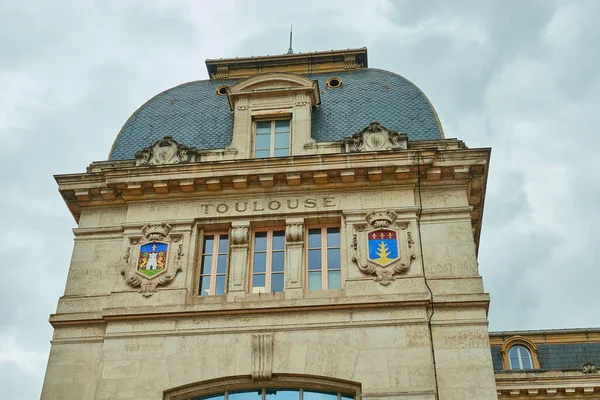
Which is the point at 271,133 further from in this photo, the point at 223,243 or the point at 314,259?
the point at 314,259

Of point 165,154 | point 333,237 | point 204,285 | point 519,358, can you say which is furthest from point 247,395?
point 519,358

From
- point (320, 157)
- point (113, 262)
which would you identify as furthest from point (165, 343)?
point (320, 157)

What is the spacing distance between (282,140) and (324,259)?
4.63 meters

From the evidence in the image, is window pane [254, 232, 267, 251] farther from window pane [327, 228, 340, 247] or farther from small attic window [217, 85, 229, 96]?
small attic window [217, 85, 229, 96]

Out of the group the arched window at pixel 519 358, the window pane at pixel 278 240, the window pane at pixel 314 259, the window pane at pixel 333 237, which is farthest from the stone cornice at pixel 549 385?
the window pane at pixel 278 240

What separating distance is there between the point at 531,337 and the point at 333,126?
649 inches

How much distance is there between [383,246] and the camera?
69.8ft

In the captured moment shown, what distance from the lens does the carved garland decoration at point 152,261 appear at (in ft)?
70.1

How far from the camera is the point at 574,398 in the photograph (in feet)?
→ 103

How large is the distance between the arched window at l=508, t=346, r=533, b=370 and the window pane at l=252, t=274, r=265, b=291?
17760mm

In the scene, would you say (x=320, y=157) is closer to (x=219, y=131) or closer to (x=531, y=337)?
(x=219, y=131)

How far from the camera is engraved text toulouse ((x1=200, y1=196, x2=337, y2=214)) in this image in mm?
22312

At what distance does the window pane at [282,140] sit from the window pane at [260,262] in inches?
154

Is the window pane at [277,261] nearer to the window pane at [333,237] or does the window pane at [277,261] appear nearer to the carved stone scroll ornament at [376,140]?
the window pane at [333,237]
